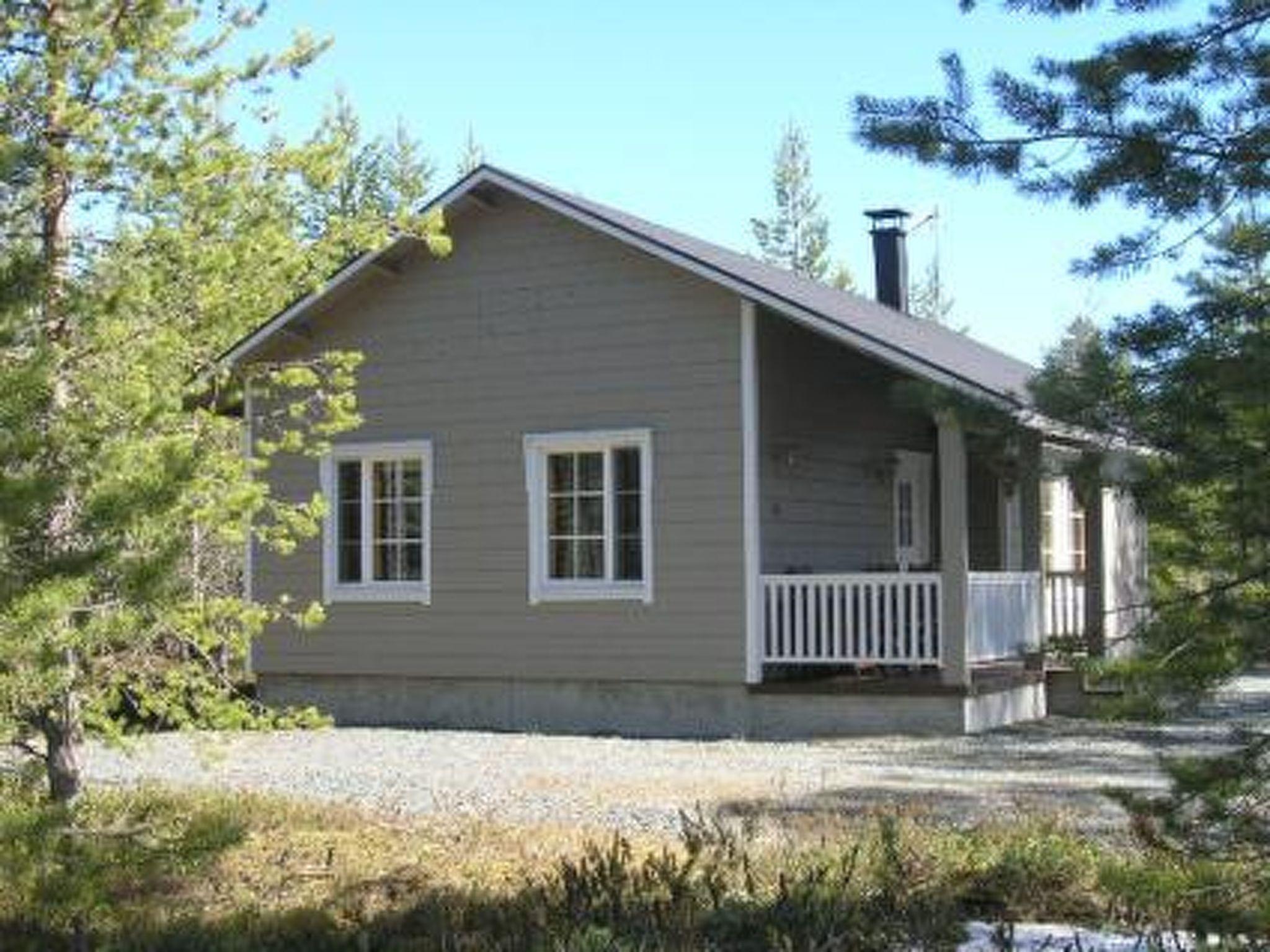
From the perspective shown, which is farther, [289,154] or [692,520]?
[692,520]

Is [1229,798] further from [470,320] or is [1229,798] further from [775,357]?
[470,320]

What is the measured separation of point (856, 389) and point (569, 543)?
140 inches

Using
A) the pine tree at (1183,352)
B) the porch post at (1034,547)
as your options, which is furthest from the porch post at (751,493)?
the pine tree at (1183,352)

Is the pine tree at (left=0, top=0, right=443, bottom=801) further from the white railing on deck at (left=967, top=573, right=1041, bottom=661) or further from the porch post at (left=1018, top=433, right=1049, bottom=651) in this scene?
the white railing on deck at (left=967, top=573, right=1041, bottom=661)

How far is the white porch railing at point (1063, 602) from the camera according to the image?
62.0ft

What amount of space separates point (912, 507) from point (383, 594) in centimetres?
621

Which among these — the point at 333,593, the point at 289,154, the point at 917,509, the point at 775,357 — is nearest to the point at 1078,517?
the point at 917,509

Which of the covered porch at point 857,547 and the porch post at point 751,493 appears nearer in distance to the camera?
the covered porch at point 857,547

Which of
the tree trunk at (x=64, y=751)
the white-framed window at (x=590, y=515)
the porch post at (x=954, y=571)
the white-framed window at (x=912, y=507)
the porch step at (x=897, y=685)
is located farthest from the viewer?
the white-framed window at (x=912, y=507)

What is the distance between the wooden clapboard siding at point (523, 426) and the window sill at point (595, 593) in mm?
74

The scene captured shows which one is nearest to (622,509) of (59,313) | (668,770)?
A: (668,770)

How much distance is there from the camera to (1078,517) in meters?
23.3

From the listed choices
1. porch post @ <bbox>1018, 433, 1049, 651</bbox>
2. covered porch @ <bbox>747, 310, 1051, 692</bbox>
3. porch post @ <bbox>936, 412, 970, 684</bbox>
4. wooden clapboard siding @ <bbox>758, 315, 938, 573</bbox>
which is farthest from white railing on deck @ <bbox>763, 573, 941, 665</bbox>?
porch post @ <bbox>1018, 433, 1049, 651</bbox>

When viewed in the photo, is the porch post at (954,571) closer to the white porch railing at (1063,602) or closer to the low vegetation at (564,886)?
the white porch railing at (1063,602)
